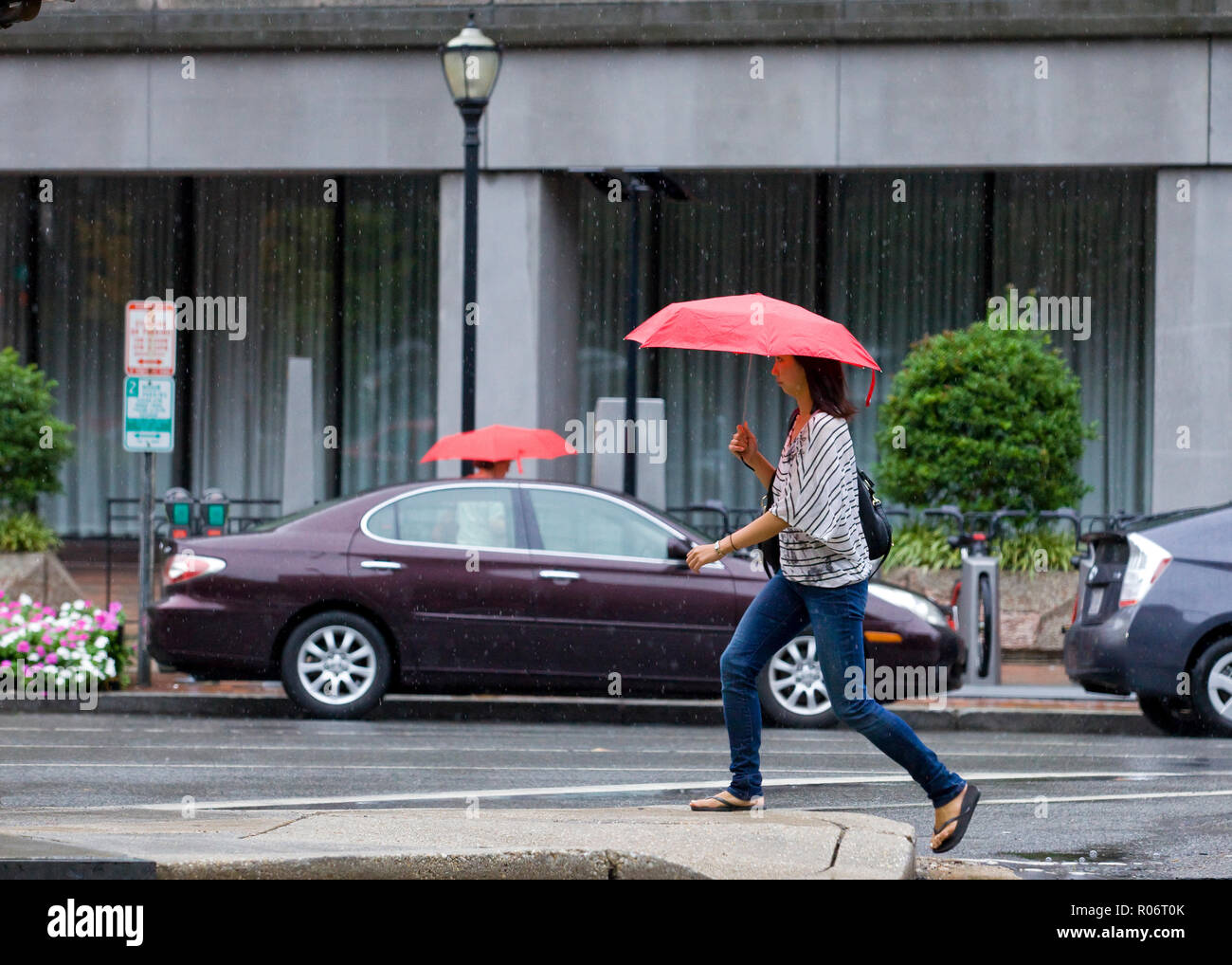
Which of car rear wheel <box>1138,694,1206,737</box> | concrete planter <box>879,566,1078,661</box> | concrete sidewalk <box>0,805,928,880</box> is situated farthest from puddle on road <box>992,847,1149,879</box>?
concrete planter <box>879,566,1078,661</box>

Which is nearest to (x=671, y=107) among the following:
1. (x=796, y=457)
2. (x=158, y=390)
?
(x=158, y=390)

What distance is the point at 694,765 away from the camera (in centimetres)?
989

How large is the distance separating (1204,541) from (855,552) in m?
5.39

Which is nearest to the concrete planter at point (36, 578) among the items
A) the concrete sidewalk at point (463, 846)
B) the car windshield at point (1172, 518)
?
the car windshield at point (1172, 518)

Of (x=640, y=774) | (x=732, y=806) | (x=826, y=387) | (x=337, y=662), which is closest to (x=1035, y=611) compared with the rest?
(x=337, y=662)

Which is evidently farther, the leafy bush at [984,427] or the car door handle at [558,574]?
the leafy bush at [984,427]

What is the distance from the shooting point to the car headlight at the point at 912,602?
466 inches

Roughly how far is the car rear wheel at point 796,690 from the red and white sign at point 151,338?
4.86 meters

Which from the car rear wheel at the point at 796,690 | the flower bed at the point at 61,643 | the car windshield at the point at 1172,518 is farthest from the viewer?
the flower bed at the point at 61,643

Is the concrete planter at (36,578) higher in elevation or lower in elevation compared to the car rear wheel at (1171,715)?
higher

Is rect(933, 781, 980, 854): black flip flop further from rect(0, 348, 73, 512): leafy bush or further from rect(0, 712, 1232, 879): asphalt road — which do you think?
rect(0, 348, 73, 512): leafy bush

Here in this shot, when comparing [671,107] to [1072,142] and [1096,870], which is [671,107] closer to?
[1072,142]

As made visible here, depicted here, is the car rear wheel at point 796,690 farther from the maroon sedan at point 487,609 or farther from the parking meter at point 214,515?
Result: the parking meter at point 214,515

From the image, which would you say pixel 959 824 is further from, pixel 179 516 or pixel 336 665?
pixel 179 516
